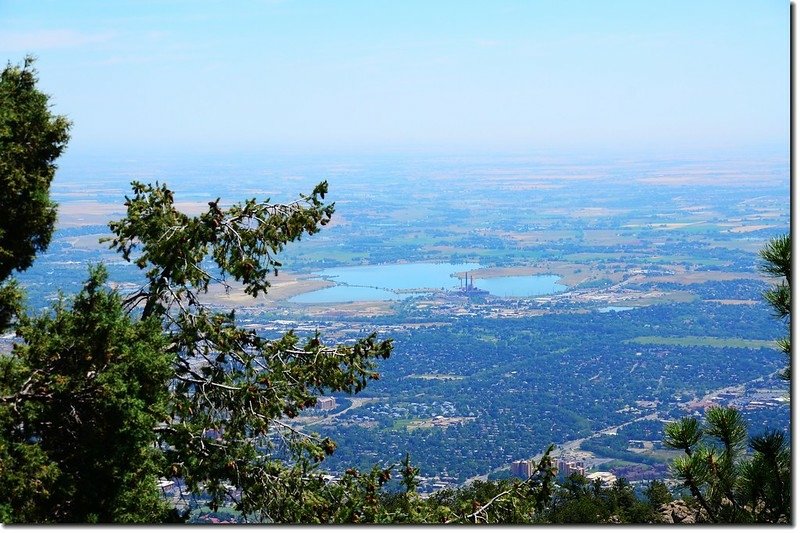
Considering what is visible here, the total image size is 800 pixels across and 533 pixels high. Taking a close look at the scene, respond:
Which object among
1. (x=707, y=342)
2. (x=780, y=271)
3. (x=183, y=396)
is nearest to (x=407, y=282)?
(x=707, y=342)

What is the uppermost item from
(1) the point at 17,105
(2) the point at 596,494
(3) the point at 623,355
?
(1) the point at 17,105

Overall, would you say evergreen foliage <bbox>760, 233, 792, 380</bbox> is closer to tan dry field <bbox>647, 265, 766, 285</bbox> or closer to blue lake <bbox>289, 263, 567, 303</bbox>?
blue lake <bbox>289, 263, 567, 303</bbox>

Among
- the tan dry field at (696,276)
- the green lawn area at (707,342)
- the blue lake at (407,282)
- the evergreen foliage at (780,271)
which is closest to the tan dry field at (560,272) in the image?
the blue lake at (407,282)

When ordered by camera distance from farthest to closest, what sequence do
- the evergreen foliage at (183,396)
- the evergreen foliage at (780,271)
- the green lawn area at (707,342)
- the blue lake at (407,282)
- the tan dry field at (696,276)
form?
the blue lake at (407,282)
the tan dry field at (696,276)
the green lawn area at (707,342)
the evergreen foliage at (183,396)
the evergreen foliage at (780,271)

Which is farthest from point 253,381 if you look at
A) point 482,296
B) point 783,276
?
point 482,296

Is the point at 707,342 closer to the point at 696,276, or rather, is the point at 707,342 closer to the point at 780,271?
the point at 696,276

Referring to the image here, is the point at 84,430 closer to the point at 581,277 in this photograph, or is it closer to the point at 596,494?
the point at 596,494

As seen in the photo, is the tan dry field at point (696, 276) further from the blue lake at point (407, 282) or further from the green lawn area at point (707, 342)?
the green lawn area at point (707, 342)
